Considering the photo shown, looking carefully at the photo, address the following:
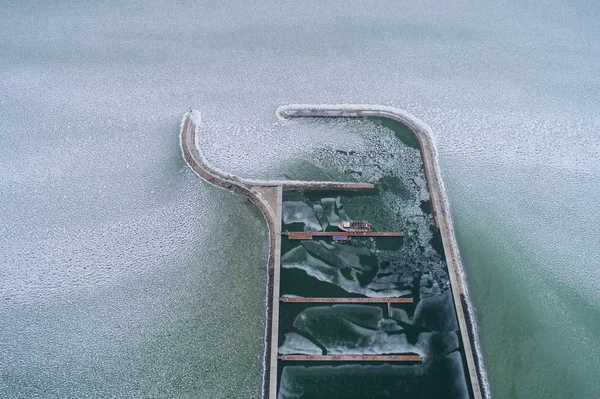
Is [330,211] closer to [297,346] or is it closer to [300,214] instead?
[300,214]

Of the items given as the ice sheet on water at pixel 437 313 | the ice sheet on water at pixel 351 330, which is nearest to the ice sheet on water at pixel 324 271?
the ice sheet on water at pixel 351 330

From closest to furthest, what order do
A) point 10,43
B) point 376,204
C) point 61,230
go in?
point 61,230, point 376,204, point 10,43

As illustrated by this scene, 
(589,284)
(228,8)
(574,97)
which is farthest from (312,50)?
(589,284)

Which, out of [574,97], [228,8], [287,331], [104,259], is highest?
[228,8]

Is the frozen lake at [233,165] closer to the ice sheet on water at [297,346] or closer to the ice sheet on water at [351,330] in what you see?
the ice sheet on water at [297,346]

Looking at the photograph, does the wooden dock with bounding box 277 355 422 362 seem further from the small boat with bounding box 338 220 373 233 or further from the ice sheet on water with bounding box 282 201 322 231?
the ice sheet on water with bounding box 282 201 322 231

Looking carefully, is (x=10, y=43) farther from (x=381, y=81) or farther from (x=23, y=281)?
(x=381, y=81)
